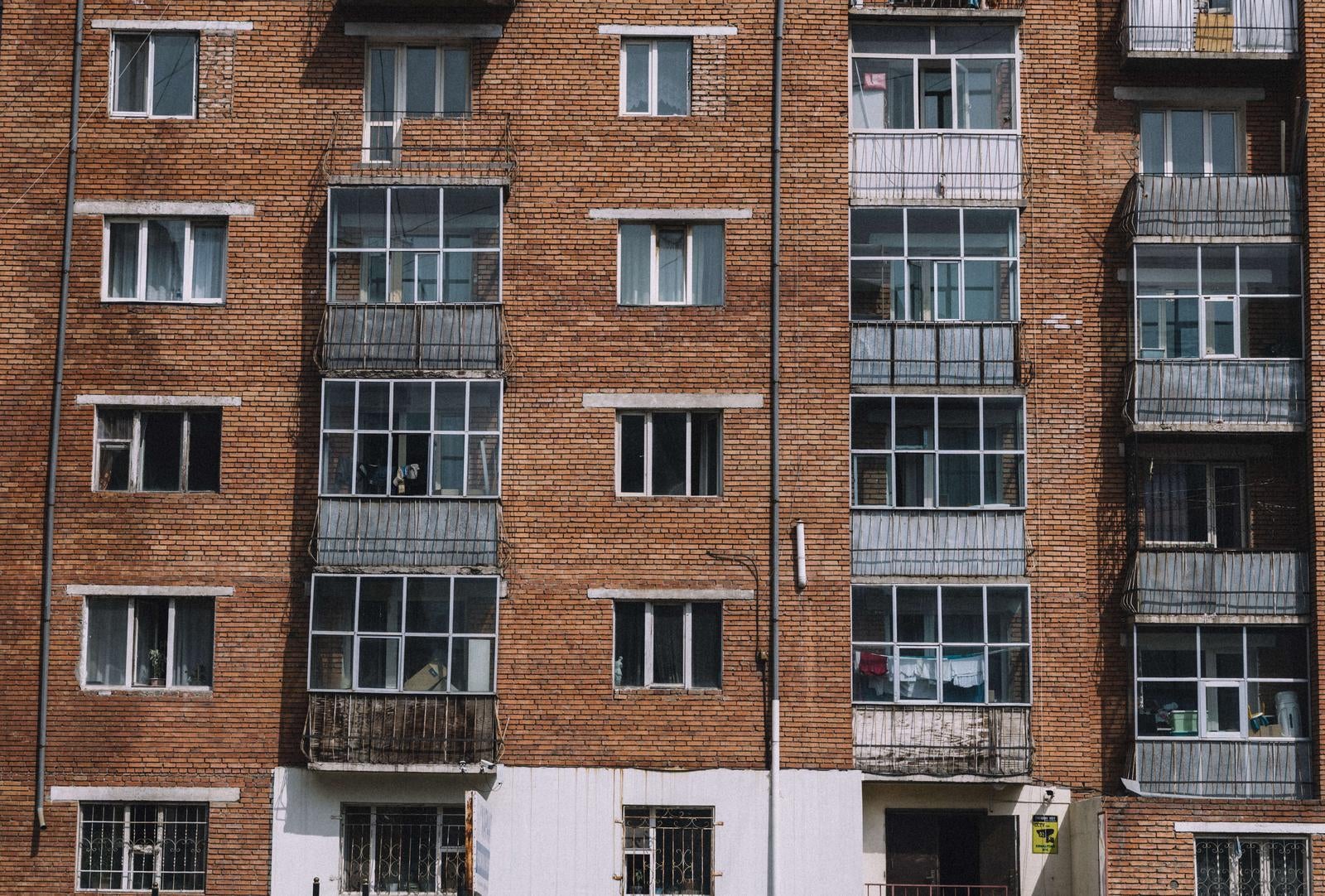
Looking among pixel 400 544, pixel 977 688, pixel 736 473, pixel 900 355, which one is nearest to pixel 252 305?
pixel 400 544

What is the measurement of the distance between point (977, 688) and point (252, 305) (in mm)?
12486

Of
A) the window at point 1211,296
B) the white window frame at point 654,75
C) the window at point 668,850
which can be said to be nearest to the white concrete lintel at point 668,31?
the white window frame at point 654,75

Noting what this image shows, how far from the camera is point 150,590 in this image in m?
30.7

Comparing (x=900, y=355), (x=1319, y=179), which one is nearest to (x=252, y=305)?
(x=900, y=355)

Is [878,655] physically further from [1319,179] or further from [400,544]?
[1319,179]

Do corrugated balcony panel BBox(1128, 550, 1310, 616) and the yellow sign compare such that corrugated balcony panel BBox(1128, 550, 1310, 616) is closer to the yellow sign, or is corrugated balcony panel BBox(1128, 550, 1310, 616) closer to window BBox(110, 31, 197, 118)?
the yellow sign

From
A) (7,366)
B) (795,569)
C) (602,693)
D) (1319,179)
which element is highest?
(1319,179)

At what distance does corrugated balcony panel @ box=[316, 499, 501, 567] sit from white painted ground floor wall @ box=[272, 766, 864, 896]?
318 centimetres

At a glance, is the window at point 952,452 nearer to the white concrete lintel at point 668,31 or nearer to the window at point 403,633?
the window at point 403,633

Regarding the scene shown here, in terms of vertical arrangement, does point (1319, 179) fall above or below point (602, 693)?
above

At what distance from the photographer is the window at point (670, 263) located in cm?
3170

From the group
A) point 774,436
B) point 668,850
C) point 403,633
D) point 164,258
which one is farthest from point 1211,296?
point 164,258

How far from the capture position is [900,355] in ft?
103

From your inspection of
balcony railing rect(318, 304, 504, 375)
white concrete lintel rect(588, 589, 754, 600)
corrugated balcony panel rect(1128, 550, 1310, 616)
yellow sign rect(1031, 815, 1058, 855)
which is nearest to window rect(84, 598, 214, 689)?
balcony railing rect(318, 304, 504, 375)
